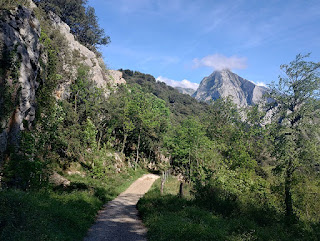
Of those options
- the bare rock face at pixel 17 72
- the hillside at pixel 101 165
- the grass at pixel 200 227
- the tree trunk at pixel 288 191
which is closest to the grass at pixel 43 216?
the hillside at pixel 101 165

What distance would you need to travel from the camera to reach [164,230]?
33.9ft

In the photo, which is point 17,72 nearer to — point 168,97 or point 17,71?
point 17,71

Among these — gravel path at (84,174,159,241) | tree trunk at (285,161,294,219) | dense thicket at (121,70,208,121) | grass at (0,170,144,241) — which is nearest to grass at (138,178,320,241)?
gravel path at (84,174,159,241)

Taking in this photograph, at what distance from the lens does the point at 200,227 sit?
10312 millimetres

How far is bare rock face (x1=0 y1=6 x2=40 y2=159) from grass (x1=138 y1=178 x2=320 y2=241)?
9.79m

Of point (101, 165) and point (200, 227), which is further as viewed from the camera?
point (101, 165)

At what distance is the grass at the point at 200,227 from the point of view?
390 inches

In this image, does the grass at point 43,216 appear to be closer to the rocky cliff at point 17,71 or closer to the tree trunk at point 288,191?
the rocky cliff at point 17,71

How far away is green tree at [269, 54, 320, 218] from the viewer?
1686 centimetres

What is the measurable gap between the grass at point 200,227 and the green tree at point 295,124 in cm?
401

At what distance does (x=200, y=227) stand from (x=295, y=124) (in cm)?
1366

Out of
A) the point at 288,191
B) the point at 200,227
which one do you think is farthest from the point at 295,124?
the point at 200,227

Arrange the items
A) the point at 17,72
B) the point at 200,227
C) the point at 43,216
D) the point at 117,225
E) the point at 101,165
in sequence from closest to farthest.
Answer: the point at 43,216 → the point at 200,227 → the point at 117,225 → the point at 17,72 → the point at 101,165

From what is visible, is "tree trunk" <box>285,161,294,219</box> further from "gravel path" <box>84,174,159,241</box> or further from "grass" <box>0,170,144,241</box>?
"grass" <box>0,170,144,241</box>
